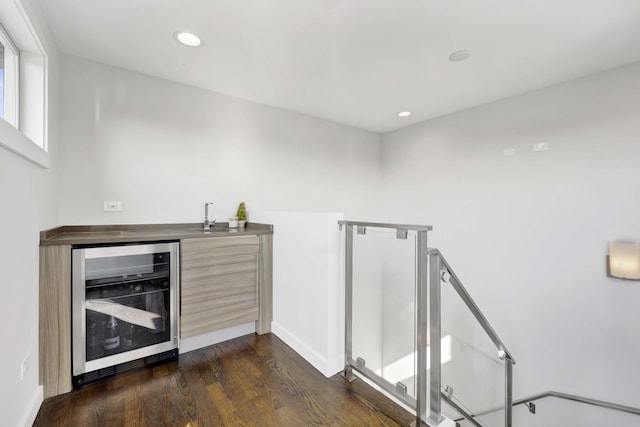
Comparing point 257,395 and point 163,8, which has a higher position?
point 163,8

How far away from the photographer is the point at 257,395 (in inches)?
72.2

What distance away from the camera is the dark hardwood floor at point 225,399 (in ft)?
5.30

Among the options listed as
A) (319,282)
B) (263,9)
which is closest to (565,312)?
(319,282)

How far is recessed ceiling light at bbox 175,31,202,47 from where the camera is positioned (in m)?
2.07

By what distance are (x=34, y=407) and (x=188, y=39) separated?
2.66m

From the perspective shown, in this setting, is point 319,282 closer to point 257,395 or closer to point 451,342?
point 257,395

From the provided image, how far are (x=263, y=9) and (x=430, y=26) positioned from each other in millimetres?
1195

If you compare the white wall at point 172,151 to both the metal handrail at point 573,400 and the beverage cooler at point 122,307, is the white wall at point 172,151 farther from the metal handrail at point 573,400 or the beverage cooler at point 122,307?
the metal handrail at point 573,400

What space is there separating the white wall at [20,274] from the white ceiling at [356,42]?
0.57 meters

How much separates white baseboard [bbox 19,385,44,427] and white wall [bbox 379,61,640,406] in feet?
13.6

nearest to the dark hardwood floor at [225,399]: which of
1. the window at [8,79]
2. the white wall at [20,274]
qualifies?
the white wall at [20,274]

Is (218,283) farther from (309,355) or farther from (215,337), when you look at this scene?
(309,355)

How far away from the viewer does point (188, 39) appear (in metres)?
2.13

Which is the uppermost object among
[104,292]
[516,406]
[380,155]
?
[380,155]
